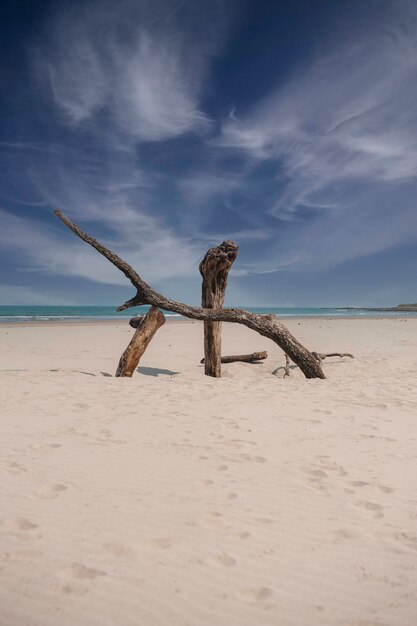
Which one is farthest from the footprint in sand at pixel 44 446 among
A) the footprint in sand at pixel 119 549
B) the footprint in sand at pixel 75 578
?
the footprint in sand at pixel 75 578

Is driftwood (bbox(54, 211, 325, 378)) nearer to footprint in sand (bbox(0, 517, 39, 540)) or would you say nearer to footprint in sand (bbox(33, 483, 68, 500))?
footprint in sand (bbox(33, 483, 68, 500))

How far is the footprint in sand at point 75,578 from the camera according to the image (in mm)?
2249

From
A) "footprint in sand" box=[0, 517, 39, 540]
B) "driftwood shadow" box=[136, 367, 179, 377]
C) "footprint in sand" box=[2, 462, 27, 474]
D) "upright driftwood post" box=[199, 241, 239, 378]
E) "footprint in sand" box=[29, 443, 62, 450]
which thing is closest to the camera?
"footprint in sand" box=[0, 517, 39, 540]

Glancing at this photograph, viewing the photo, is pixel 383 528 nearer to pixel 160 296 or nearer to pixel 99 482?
pixel 99 482

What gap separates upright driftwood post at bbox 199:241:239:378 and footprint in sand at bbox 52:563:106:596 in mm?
6923

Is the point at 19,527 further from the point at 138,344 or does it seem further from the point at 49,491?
the point at 138,344

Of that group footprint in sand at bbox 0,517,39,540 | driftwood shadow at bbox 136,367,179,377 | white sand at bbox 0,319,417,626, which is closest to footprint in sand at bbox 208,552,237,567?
white sand at bbox 0,319,417,626

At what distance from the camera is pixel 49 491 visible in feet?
11.0

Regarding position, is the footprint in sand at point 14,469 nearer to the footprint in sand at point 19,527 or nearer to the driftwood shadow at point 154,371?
the footprint in sand at point 19,527

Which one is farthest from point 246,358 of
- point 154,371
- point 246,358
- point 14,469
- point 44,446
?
point 14,469

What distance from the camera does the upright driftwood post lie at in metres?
9.07

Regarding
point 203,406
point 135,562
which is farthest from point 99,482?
point 203,406

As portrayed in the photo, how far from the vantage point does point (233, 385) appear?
8117 millimetres

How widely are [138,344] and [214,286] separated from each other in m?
2.17
